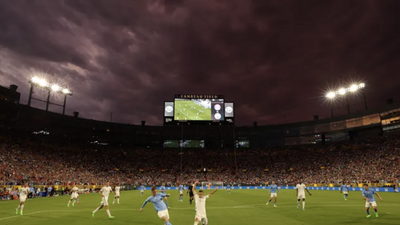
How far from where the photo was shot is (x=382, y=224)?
13477 millimetres

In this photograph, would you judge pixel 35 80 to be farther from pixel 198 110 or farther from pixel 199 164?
pixel 199 164

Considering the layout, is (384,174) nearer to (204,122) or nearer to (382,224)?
(204,122)

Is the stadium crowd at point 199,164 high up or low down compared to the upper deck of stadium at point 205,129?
down

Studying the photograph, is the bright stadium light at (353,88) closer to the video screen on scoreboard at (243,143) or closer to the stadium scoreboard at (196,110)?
the stadium scoreboard at (196,110)

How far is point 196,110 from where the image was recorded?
60.7 metres

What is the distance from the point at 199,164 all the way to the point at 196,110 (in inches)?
1034

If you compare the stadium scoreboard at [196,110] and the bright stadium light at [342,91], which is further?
the bright stadium light at [342,91]

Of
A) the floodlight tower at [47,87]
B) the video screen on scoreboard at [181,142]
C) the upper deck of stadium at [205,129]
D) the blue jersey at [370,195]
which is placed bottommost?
the blue jersey at [370,195]

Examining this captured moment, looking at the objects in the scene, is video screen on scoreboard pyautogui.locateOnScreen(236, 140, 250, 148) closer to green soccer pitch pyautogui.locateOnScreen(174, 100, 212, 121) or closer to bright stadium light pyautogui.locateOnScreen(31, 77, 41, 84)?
green soccer pitch pyautogui.locateOnScreen(174, 100, 212, 121)

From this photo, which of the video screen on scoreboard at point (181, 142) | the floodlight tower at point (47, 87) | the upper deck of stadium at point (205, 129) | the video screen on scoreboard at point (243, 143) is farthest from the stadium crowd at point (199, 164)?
the floodlight tower at point (47, 87)

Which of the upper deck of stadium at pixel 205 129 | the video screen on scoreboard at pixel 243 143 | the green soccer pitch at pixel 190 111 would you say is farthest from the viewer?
the video screen on scoreboard at pixel 243 143

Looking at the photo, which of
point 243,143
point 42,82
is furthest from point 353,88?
point 42,82

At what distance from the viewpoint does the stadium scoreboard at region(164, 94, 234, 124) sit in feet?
197

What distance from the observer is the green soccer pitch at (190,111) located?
6009 centimetres
